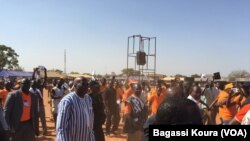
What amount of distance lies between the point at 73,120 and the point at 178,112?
10.4 feet

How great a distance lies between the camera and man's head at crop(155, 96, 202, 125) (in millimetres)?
2354

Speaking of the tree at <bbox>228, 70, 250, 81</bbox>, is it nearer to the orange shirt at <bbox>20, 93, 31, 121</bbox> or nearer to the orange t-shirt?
the orange t-shirt

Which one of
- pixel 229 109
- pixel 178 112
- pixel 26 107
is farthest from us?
pixel 229 109

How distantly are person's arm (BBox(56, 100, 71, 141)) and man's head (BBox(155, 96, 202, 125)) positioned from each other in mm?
2940

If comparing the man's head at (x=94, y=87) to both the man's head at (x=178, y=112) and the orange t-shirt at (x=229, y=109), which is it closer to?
the orange t-shirt at (x=229, y=109)

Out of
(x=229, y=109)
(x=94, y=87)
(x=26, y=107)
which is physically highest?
(x=94, y=87)

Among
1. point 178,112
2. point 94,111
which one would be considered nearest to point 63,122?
point 94,111

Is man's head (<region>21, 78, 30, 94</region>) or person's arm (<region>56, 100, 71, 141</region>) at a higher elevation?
man's head (<region>21, 78, 30, 94</region>)

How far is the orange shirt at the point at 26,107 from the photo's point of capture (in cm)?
739

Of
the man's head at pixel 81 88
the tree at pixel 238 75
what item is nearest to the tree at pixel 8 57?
the tree at pixel 238 75

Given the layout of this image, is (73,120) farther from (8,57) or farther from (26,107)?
(8,57)

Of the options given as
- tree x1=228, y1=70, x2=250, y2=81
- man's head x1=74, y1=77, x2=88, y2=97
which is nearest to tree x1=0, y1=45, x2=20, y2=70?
tree x1=228, y1=70, x2=250, y2=81

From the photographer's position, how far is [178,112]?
2.36 meters

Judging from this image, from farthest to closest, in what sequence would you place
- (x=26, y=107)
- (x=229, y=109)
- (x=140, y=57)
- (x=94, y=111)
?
1. (x=140, y=57)
2. (x=229, y=109)
3. (x=94, y=111)
4. (x=26, y=107)
